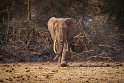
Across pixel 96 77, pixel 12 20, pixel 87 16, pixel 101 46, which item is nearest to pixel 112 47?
pixel 101 46

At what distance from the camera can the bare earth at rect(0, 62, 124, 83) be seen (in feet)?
36.3

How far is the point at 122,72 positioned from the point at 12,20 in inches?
278

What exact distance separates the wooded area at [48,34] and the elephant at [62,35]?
218 centimetres

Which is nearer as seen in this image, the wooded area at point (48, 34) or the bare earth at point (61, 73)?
the bare earth at point (61, 73)

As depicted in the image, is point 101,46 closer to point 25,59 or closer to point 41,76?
point 25,59

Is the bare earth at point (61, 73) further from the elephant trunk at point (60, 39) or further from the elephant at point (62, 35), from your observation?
the elephant trunk at point (60, 39)

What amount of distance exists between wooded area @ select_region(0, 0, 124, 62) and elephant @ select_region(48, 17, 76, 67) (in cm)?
218

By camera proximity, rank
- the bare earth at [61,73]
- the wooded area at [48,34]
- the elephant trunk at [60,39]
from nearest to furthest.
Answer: the bare earth at [61,73] < the elephant trunk at [60,39] < the wooded area at [48,34]

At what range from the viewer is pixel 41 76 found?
38.5ft

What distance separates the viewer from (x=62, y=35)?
13.8 m

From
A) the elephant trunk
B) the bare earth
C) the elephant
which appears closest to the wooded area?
the bare earth

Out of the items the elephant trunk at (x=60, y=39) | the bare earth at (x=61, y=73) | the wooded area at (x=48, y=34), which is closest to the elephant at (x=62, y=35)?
the elephant trunk at (x=60, y=39)

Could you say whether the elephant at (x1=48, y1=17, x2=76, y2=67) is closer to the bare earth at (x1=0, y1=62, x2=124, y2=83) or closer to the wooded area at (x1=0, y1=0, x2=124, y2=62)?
the bare earth at (x1=0, y1=62, x2=124, y2=83)

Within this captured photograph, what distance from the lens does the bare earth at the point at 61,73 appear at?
36.3 ft
